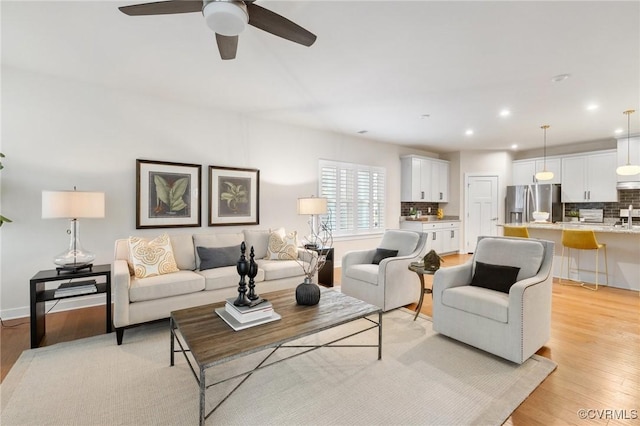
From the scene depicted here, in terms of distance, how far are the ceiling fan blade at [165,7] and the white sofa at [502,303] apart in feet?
9.20

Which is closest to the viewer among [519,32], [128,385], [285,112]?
[128,385]

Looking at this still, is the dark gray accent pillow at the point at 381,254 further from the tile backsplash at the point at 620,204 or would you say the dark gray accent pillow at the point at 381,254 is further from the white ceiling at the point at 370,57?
the tile backsplash at the point at 620,204

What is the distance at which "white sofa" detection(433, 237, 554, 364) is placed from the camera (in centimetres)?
231

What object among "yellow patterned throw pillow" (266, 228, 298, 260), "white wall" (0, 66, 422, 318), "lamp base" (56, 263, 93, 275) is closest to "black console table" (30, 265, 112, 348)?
"lamp base" (56, 263, 93, 275)

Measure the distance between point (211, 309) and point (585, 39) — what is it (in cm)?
382

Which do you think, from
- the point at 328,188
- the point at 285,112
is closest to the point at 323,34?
the point at 285,112

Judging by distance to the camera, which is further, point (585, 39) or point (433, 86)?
point (433, 86)

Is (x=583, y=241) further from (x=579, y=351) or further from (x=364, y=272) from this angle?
(x=364, y=272)

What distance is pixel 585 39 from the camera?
2549mm

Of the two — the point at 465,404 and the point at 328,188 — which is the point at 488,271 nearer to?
the point at 465,404

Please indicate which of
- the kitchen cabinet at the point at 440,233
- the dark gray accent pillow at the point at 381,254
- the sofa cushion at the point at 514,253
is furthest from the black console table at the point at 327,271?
the kitchen cabinet at the point at 440,233

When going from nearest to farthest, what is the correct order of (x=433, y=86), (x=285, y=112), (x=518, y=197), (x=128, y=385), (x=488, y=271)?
(x=128, y=385) < (x=488, y=271) < (x=433, y=86) < (x=285, y=112) < (x=518, y=197)

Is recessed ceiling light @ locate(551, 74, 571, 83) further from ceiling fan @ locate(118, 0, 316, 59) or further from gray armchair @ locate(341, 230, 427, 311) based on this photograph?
ceiling fan @ locate(118, 0, 316, 59)

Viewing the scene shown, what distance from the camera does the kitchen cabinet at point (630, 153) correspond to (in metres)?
5.62
